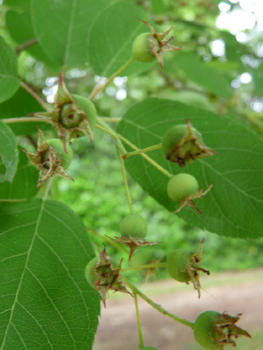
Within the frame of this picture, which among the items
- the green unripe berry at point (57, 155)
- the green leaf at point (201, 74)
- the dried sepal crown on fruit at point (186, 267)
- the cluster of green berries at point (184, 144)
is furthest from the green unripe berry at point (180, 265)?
the green leaf at point (201, 74)

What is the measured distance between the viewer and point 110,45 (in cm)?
116

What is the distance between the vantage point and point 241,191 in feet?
3.05

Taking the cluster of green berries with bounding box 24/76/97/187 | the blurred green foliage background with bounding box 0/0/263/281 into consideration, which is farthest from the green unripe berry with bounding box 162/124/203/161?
the blurred green foliage background with bounding box 0/0/263/281

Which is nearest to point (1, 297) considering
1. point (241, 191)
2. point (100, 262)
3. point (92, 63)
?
point (100, 262)

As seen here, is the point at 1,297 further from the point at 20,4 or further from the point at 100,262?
the point at 20,4

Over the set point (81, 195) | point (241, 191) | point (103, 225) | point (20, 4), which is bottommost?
point (103, 225)

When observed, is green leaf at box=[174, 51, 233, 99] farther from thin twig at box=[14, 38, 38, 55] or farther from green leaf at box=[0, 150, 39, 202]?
green leaf at box=[0, 150, 39, 202]

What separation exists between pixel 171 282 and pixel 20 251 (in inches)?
224

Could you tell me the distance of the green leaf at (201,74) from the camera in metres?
2.02

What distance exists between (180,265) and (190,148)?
27cm

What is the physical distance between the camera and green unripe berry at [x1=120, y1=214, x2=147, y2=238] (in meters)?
0.72

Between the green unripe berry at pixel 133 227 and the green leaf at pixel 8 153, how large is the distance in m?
0.27

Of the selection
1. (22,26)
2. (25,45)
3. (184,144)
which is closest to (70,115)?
(184,144)

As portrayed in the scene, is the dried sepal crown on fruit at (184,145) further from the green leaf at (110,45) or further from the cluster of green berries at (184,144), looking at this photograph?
the green leaf at (110,45)
